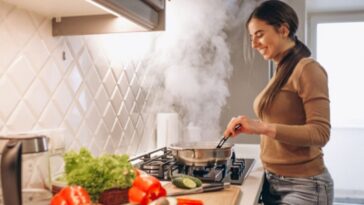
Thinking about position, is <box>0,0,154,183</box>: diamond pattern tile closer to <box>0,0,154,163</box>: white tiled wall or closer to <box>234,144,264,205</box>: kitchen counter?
<box>0,0,154,163</box>: white tiled wall

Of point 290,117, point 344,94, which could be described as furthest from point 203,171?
point 344,94

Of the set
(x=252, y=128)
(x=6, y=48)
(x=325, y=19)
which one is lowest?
(x=252, y=128)

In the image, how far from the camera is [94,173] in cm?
98

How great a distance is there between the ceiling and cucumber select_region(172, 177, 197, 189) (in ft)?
7.71

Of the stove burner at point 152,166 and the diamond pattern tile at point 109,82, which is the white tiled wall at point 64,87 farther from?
the stove burner at point 152,166

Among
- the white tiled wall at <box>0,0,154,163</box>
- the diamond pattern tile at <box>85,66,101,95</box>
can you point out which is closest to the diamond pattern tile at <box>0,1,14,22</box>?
the white tiled wall at <box>0,0,154,163</box>

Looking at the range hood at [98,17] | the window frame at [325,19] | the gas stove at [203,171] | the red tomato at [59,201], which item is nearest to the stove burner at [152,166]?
the gas stove at [203,171]

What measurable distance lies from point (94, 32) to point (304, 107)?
76 centimetres

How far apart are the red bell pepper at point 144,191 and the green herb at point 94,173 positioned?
0.10 feet

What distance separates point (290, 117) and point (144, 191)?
25.4 inches

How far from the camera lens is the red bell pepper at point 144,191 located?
1006 millimetres

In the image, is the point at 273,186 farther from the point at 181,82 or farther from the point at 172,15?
the point at 172,15

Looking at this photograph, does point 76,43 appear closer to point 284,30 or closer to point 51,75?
point 51,75

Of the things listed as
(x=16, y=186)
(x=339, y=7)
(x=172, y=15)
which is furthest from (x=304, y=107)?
(x=339, y=7)
